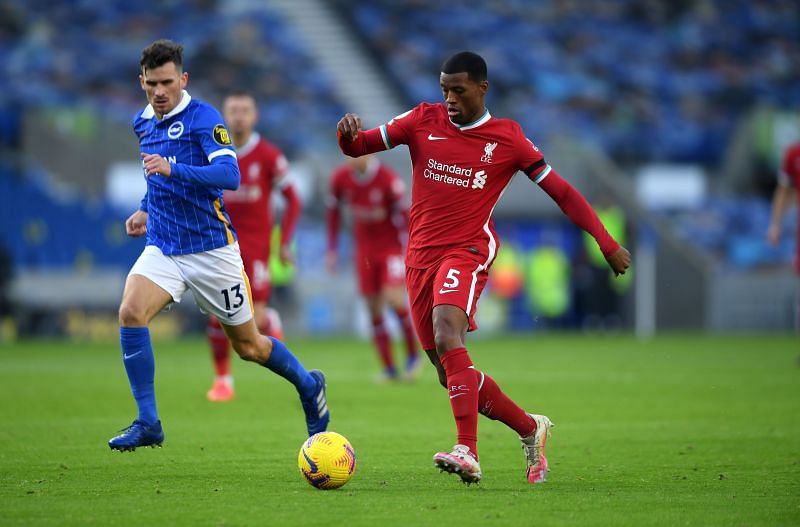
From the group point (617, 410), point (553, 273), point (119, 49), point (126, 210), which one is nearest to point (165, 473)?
point (617, 410)

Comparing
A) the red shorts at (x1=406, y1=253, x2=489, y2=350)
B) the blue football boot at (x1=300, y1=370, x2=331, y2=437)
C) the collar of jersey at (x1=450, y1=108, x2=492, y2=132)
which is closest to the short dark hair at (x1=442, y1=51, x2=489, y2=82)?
the collar of jersey at (x1=450, y1=108, x2=492, y2=132)

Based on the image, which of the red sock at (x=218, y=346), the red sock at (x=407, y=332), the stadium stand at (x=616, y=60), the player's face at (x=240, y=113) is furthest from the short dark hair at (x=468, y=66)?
the stadium stand at (x=616, y=60)

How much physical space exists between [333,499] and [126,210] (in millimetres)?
17338

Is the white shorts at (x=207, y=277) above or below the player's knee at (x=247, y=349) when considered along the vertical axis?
above

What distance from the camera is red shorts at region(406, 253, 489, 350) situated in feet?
21.4

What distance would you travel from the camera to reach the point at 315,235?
23484mm

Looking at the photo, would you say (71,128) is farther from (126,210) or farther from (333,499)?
(333,499)

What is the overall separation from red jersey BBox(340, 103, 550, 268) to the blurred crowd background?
14955 mm

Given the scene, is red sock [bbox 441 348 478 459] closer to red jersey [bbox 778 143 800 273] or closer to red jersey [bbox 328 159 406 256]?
red jersey [bbox 328 159 406 256]

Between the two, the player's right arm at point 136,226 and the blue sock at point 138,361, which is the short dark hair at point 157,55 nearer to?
the player's right arm at point 136,226

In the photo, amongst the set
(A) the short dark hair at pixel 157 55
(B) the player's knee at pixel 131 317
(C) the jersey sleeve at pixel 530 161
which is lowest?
(B) the player's knee at pixel 131 317

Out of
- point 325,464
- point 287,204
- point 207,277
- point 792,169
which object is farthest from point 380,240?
point 325,464

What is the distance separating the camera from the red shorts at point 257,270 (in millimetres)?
11289

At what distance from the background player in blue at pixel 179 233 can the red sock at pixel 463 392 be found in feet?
4.51
